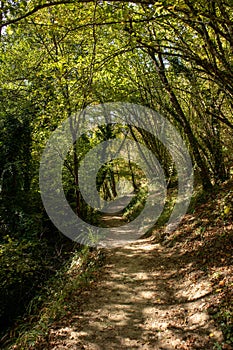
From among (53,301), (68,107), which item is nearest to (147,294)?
(53,301)

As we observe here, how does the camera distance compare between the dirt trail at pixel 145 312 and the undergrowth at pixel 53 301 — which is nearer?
the dirt trail at pixel 145 312

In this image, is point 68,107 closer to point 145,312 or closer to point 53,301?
point 53,301

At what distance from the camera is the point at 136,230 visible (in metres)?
10.9

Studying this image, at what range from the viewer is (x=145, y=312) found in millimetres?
4574

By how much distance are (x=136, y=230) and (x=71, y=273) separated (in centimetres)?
446

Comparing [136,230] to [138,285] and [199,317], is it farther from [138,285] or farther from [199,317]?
[199,317]

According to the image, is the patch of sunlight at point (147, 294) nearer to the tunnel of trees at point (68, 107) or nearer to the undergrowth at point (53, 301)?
the undergrowth at point (53, 301)

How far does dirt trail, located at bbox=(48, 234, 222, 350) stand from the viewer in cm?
371

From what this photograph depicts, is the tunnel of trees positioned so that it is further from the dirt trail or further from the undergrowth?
the dirt trail

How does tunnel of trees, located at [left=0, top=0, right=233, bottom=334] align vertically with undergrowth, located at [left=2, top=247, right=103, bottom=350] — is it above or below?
above

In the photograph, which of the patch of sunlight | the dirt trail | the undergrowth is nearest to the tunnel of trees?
the undergrowth

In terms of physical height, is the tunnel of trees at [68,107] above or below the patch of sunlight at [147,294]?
above

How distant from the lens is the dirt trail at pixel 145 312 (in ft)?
12.2

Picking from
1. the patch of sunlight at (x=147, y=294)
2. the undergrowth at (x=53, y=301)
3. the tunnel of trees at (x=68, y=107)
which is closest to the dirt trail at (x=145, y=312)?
the patch of sunlight at (x=147, y=294)
